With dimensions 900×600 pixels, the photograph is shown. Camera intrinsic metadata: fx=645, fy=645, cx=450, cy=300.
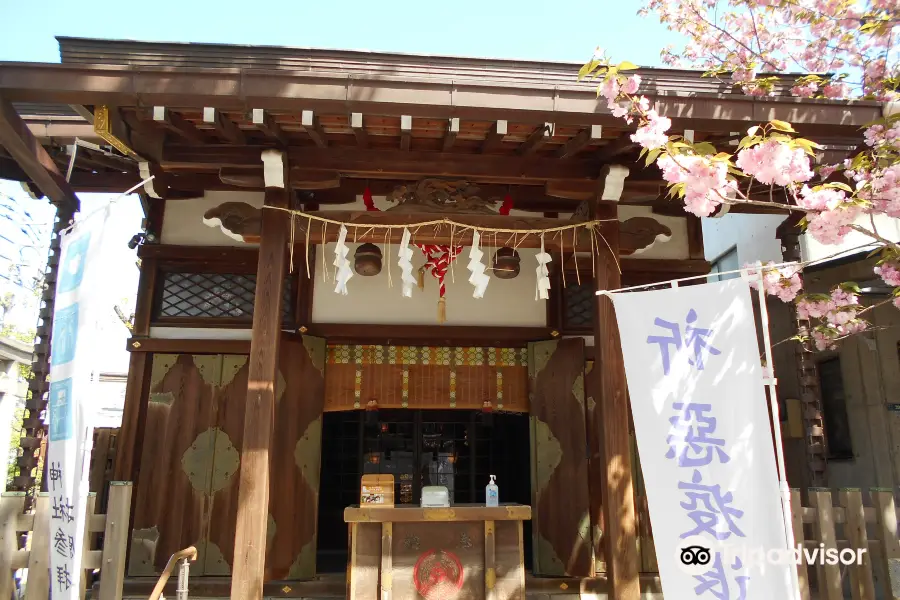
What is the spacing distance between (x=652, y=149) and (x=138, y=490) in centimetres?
638

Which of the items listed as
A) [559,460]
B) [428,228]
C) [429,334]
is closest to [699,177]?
[428,228]

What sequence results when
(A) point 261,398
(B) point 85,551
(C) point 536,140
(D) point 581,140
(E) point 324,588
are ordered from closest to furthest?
(B) point 85,551, (A) point 261,398, (D) point 581,140, (C) point 536,140, (E) point 324,588

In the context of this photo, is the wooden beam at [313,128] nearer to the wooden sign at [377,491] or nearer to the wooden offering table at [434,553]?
the wooden sign at [377,491]

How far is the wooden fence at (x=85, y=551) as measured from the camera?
4805 millimetres

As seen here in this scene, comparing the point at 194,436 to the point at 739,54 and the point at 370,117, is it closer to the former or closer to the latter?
the point at 370,117

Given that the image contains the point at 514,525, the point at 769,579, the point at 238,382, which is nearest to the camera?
the point at 769,579

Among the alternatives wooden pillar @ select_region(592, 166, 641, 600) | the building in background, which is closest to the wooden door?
wooden pillar @ select_region(592, 166, 641, 600)

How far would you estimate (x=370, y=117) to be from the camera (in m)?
5.69

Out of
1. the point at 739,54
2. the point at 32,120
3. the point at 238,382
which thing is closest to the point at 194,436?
the point at 238,382

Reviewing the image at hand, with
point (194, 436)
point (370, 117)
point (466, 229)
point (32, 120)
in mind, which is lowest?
point (194, 436)

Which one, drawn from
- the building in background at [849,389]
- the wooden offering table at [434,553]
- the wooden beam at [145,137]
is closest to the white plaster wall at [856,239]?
the building in background at [849,389]

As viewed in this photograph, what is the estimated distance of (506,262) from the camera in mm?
6941

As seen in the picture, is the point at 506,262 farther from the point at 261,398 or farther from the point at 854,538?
the point at 854,538

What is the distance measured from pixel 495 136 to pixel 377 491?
3.61 metres
